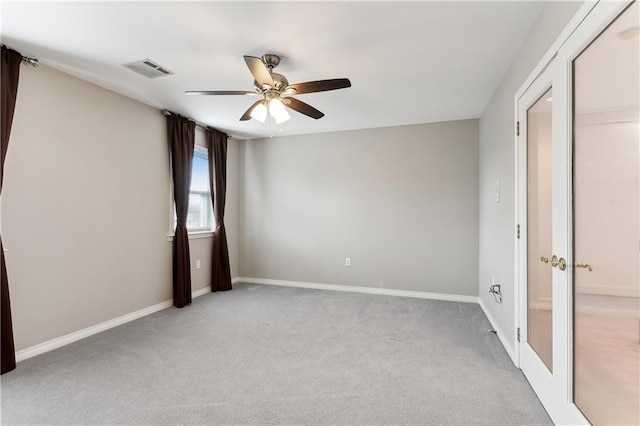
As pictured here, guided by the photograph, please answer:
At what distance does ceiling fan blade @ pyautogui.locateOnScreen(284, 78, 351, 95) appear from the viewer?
7.20ft

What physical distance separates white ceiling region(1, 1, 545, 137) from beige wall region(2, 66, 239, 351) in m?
0.35

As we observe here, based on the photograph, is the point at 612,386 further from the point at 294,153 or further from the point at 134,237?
the point at 294,153

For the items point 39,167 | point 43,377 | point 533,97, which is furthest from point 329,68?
point 43,377

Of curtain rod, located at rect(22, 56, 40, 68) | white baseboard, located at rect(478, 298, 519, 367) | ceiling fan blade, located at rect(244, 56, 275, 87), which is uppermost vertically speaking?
curtain rod, located at rect(22, 56, 40, 68)

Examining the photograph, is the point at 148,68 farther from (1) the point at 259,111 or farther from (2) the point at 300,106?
(2) the point at 300,106

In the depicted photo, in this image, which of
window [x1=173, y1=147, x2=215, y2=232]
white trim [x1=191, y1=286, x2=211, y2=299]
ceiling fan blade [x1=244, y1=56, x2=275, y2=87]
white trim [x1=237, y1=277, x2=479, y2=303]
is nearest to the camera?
ceiling fan blade [x1=244, y1=56, x2=275, y2=87]

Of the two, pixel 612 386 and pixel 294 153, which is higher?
pixel 294 153

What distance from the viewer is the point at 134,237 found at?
11.7ft

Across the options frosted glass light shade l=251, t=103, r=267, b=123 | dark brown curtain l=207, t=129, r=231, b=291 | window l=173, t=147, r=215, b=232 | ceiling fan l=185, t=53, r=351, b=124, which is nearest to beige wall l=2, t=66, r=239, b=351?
window l=173, t=147, r=215, b=232

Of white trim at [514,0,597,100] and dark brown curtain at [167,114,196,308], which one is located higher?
white trim at [514,0,597,100]

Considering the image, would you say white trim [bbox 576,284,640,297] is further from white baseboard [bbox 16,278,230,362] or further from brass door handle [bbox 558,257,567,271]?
white baseboard [bbox 16,278,230,362]

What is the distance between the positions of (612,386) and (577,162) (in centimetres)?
104

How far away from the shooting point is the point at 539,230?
205cm

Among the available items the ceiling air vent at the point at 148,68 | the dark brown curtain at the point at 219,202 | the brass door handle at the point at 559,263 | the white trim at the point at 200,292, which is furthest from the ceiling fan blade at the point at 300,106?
the white trim at the point at 200,292
